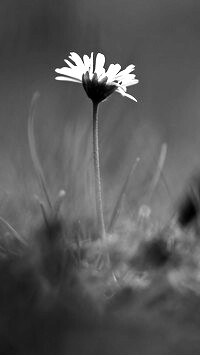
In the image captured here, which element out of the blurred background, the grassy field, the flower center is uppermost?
the blurred background

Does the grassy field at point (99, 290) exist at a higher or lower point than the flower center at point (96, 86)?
lower

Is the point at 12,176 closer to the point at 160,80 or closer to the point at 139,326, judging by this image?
the point at 139,326

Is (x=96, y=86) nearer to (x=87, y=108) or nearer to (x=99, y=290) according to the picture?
(x=99, y=290)

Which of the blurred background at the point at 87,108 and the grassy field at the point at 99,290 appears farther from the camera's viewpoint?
the blurred background at the point at 87,108

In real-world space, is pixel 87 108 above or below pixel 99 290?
→ above

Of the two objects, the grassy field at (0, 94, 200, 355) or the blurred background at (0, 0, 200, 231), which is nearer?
the grassy field at (0, 94, 200, 355)

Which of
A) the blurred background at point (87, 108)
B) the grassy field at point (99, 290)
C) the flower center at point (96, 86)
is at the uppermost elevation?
the blurred background at point (87, 108)

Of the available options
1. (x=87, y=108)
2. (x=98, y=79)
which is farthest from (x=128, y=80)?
(x=87, y=108)

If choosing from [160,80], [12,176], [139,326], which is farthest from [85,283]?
[160,80]

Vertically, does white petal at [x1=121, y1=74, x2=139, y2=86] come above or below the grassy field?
above
